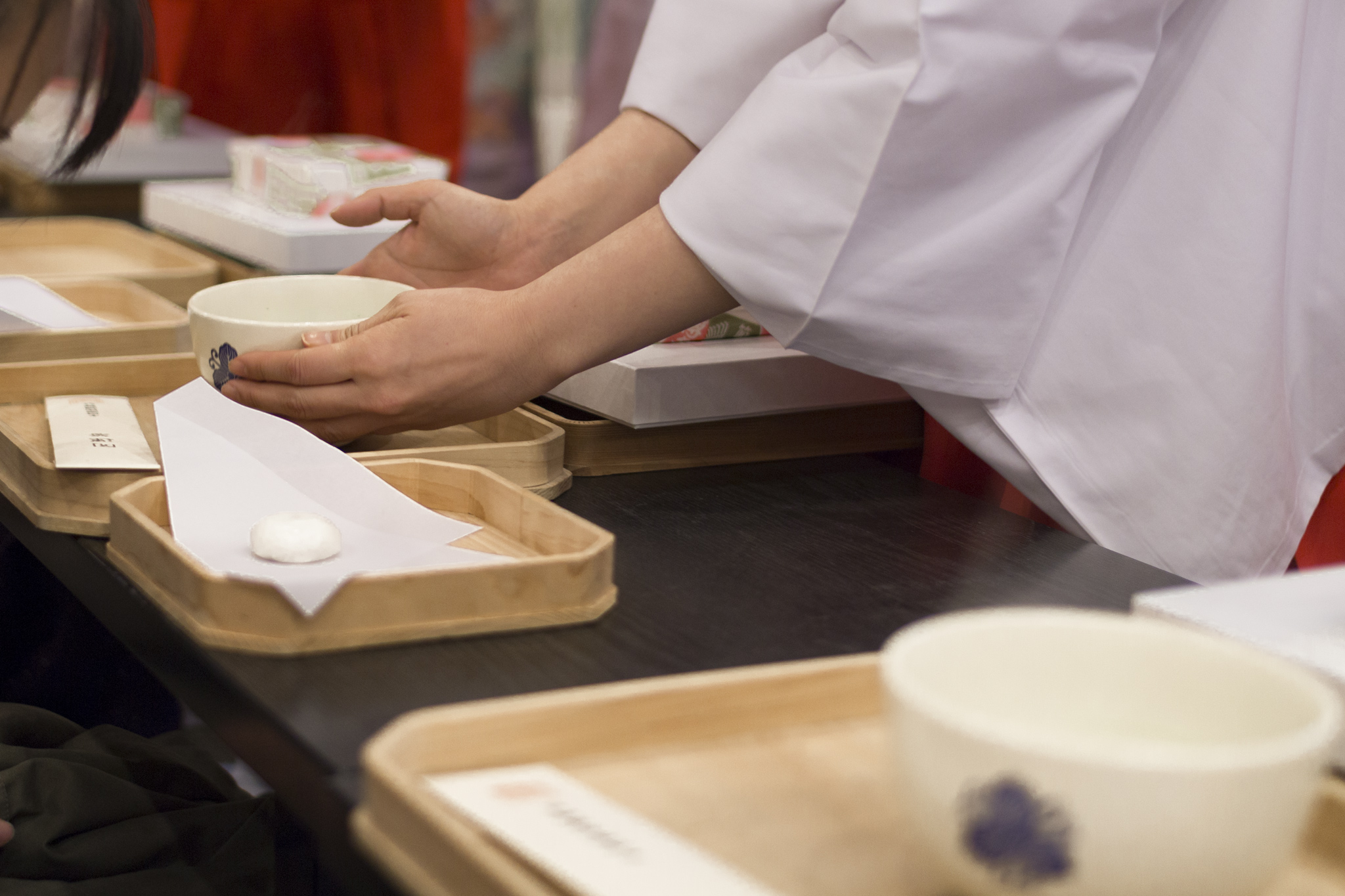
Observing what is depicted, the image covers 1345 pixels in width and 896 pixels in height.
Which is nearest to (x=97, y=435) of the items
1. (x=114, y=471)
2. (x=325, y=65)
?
(x=114, y=471)

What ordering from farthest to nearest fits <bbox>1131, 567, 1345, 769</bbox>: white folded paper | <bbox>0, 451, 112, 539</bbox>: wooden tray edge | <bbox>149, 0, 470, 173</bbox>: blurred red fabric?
<bbox>149, 0, 470, 173</bbox>: blurred red fabric, <bbox>0, 451, 112, 539</bbox>: wooden tray edge, <bbox>1131, 567, 1345, 769</bbox>: white folded paper

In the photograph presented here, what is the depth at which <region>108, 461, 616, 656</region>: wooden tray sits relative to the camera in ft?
2.00

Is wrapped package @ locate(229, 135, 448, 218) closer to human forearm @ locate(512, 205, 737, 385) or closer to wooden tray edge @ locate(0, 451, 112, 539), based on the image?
human forearm @ locate(512, 205, 737, 385)

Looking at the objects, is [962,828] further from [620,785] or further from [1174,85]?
[1174,85]

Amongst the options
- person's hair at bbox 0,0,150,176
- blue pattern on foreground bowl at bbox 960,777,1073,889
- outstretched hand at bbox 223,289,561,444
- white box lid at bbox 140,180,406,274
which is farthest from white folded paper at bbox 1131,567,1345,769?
white box lid at bbox 140,180,406,274

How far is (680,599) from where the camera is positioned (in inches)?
27.8

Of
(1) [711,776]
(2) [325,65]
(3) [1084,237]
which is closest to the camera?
(1) [711,776]

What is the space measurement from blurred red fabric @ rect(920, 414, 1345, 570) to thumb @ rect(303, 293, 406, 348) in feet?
1.36

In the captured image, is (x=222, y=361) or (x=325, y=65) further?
(x=325, y=65)

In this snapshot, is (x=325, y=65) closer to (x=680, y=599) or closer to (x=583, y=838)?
(x=680, y=599)

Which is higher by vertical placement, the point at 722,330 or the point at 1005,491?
the point at 722,330

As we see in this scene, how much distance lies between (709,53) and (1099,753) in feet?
2.99

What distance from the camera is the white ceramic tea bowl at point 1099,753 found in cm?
36

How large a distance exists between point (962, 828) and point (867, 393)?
0.67 m
